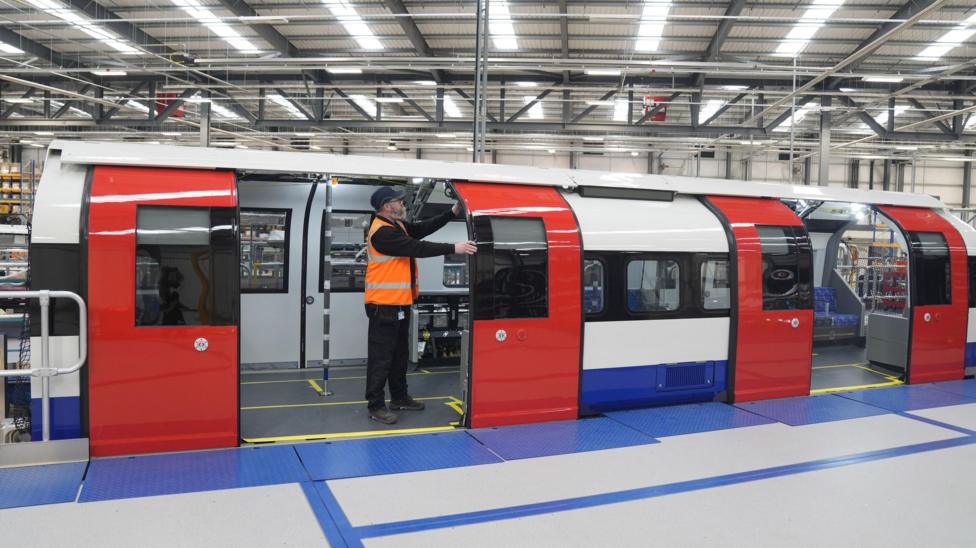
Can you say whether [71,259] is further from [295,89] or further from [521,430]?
[295,89]

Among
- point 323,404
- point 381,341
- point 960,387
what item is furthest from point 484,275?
point 960,387

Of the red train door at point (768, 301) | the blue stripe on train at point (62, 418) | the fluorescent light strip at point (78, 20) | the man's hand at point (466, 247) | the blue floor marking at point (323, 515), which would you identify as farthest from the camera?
the fluorescent light strip at point (78, 20)

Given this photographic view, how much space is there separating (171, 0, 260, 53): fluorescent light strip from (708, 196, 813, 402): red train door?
7.06 m

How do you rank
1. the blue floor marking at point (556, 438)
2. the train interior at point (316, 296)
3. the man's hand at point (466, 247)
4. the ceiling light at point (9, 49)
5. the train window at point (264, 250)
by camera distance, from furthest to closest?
1. the ceiling light at point (9, 49)
2. the train window at point (264, 250)
3. the train interior at point (316, 296)
4. the man's hand at point (466, 247)
5. the blue floor marking at point (556, 438)

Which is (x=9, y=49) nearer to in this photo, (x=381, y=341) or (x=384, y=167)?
(x=384, y=167)

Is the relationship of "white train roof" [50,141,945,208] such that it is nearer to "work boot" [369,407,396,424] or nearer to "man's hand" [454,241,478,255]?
"man's hand" [454,241,478,255]

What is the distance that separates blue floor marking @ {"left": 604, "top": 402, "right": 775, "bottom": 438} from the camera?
489 centimetres

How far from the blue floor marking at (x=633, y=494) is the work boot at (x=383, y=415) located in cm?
162

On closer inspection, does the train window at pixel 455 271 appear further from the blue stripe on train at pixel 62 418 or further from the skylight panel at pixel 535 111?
the skylight panel at pixel 535 111

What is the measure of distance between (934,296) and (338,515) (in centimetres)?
667

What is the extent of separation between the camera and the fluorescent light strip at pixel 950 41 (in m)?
9.68

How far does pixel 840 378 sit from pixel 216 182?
6803 mm

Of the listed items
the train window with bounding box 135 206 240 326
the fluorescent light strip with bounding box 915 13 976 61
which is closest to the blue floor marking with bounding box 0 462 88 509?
the train window with bounding box 135 206 240 326

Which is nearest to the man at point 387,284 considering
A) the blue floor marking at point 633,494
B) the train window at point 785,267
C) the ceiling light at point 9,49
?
the blue floor marking at point 633,494
